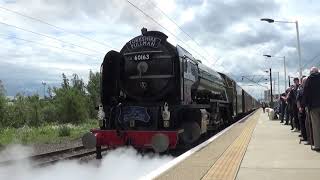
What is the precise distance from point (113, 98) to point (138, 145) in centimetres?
209

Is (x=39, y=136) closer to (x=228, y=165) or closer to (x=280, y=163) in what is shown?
(x=228, y=165)

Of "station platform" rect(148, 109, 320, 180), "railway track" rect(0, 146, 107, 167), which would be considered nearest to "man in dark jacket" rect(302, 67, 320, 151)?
"station platform" rect(148, 109, 320, 180)

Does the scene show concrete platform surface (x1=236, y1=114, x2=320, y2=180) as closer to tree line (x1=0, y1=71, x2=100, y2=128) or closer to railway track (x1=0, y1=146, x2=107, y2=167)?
railway track (x1=0, y1=146, x2=107, y2=167)

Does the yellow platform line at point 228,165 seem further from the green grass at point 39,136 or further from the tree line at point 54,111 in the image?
the tree line at point 54,111

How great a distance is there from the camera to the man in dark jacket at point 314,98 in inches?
478

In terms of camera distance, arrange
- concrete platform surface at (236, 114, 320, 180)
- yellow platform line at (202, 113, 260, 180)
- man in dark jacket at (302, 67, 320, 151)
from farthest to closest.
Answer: man in dark jacket at (302, 67, 320, 151)
concrete platform surface at (236, 114, 320, 180)
yellow platform line at (202, 113, 260, 180)

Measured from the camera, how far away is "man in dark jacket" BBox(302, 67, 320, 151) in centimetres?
1213

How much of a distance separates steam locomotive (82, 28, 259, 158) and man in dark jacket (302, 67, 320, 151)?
11.3 ft

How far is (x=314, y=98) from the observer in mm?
12180

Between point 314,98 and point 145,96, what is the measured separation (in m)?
4.98

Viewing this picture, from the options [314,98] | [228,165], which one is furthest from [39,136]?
[228,165]

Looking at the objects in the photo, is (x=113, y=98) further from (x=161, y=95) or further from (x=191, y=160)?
(x=191, y=160)

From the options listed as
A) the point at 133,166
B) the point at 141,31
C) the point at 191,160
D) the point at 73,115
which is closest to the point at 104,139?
the point at 133,166

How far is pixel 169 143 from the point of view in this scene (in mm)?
13516
